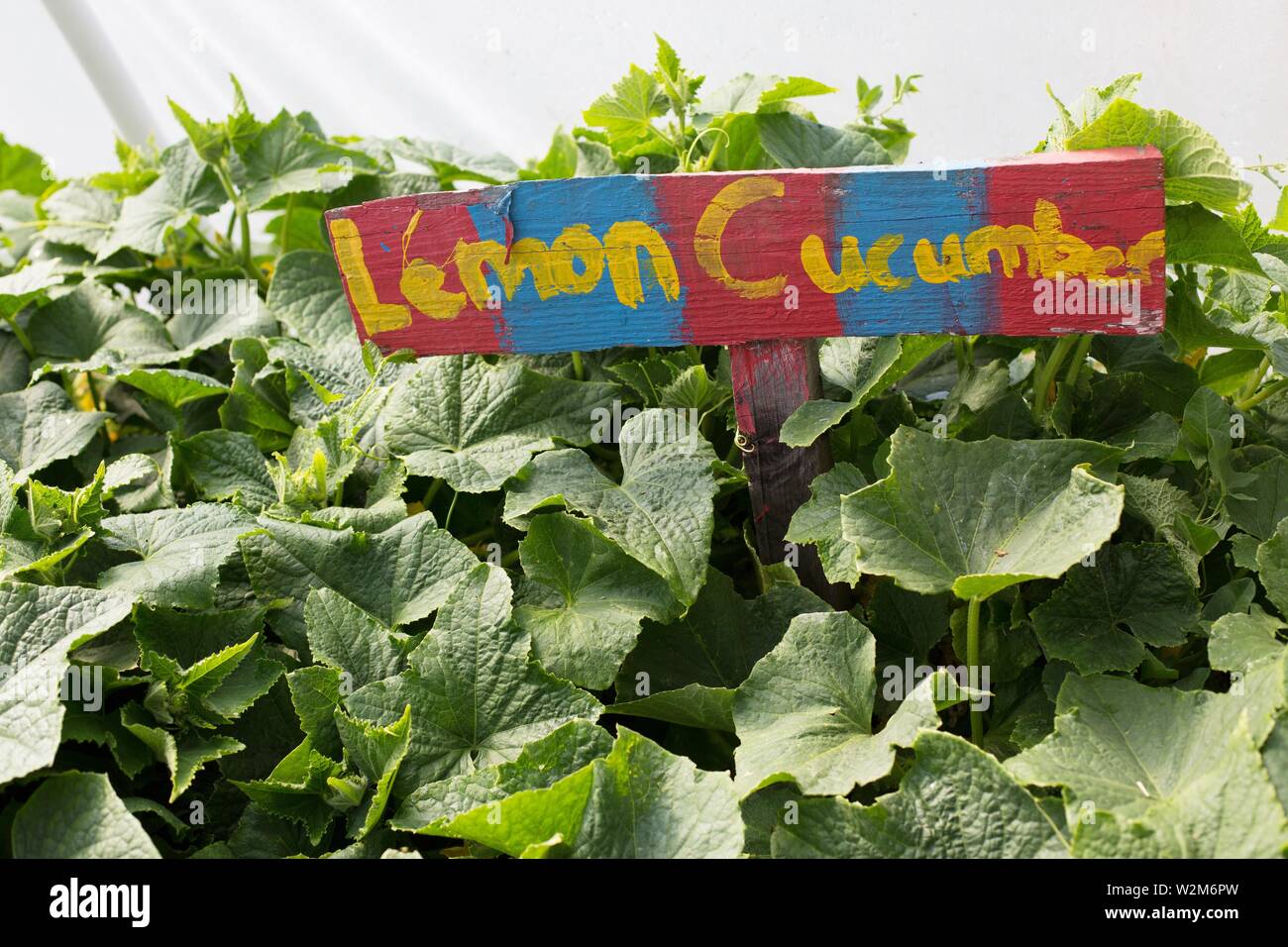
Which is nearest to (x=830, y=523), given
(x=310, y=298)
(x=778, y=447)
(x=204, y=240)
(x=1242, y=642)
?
(x=778, y=447)

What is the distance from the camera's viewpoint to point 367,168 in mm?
1388

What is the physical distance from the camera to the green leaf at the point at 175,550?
3.03ft

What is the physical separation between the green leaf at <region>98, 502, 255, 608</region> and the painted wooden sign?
8.5 inches

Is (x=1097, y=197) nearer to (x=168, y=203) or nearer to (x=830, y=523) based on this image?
(x=830, y=523)

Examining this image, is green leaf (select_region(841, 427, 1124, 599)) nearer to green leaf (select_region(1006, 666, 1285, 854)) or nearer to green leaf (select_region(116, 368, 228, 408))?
green leaf (select_region(1006, 666, 1285, 854))

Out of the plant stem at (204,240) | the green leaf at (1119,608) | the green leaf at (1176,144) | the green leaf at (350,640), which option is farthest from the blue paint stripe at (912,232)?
the plant stem at (204,240)

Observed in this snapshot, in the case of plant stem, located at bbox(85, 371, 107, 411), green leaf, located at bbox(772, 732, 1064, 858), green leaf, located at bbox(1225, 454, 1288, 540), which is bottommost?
green leaf, located at bbox(772, 732, 1064, 858)

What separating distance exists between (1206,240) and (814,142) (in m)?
0.39

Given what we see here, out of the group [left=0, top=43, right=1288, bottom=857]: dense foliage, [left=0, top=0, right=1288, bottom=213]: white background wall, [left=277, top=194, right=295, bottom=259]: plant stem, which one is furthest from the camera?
[left=0, top=0, right=1288, bottom=213]: white background wall

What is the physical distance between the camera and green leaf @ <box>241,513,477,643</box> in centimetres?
98

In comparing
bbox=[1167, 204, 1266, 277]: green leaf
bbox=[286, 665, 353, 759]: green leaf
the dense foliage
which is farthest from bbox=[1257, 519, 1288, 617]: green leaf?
bbox=[286, 665, 353, 759]: green leaf
